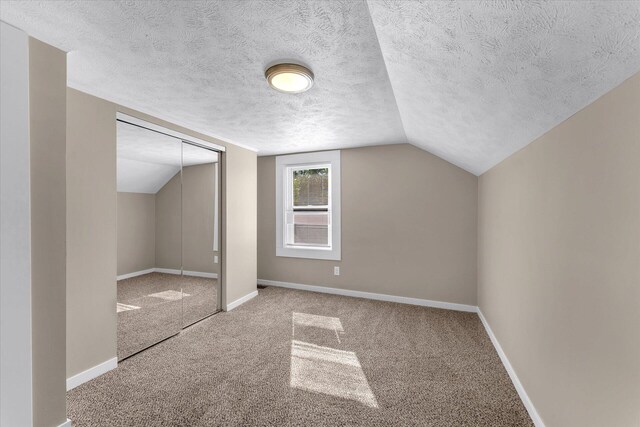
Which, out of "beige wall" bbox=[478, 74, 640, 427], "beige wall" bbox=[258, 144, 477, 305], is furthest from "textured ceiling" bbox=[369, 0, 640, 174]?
"beige wall" bbox=[258, 144, 477, 305]

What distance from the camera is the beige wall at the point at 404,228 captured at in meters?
Answer: 3.65

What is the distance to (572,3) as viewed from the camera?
2.61ft

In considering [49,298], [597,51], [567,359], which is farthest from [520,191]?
[49,298]

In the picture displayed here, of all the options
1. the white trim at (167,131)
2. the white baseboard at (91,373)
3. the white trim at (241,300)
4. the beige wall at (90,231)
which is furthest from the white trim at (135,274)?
the white trim at (167,131)

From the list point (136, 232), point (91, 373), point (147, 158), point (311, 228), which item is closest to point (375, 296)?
point (311, 228)

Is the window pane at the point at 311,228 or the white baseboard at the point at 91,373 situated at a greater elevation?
Result: the window pane at the point at 311,228

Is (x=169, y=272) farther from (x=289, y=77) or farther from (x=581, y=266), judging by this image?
(x=581, y=266)

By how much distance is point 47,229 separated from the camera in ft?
5.32

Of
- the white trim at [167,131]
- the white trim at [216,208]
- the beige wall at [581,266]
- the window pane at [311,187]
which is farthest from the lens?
the window pane at [311,187]

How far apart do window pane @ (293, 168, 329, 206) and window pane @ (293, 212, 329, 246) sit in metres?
0.19

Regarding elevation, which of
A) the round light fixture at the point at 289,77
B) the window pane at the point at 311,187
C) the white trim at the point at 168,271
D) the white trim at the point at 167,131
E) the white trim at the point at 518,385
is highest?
the round light fixture at the point at 289,77

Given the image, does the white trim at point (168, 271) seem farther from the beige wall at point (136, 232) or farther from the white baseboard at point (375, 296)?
the white baseboard at point (375, 296)

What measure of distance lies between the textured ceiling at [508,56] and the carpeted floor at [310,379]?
183 cm

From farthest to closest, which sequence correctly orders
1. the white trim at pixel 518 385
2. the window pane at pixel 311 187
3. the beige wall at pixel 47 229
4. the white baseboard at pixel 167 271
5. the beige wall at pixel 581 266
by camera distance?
the window pane at pixel 311 187 → the white baseboard at pixel 167 271 → the white trim at pixel 518 385 → the beige wall at pixel 47 229 → the beige wall at pixel 581 266
